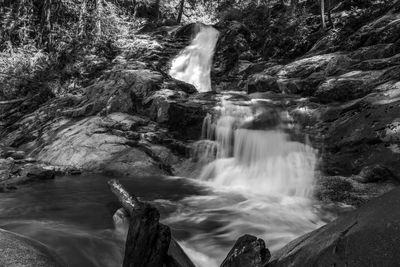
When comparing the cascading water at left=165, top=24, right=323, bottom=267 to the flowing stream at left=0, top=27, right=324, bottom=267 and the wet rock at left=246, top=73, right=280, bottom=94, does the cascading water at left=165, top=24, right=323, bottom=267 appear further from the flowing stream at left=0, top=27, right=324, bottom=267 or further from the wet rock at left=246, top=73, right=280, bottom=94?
the wet rock at left=246, top=73, right=280, bottom=94

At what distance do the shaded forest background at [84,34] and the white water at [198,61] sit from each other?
252cm

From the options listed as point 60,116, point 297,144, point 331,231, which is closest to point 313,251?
point 331,231

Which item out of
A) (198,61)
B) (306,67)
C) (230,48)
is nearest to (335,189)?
(306,67)

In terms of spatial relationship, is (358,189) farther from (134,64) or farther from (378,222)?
(134,64)

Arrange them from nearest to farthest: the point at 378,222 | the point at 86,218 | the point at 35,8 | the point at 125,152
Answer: the point at 378,222, the point at 86,218, the point at 125,152, the point at 35,8

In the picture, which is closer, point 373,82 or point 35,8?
point 373,82

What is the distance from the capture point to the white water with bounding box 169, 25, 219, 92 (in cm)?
1988

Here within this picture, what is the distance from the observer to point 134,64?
17.8 meters

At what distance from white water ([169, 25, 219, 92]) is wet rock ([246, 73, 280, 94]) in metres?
4.40

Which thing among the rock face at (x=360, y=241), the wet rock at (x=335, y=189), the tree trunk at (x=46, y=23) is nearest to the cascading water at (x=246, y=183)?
the wet rock at (x=335, y=189)

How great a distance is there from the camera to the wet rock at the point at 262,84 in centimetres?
1416

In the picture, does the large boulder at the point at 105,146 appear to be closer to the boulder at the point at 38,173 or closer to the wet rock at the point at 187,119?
the wet rock at the point at 187,119

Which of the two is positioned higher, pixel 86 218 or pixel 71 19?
pixel 71 19

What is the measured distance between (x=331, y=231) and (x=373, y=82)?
313 inches
